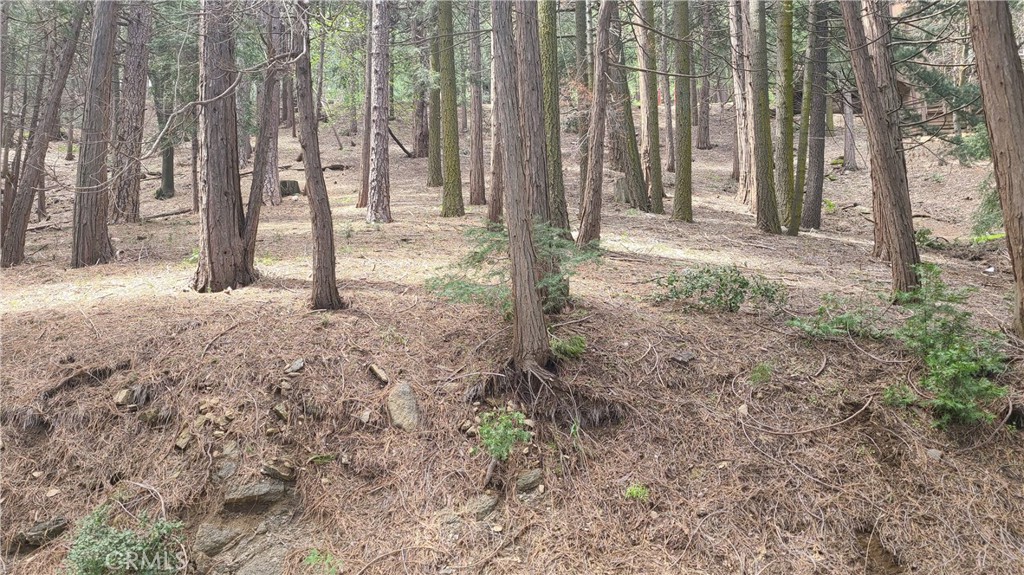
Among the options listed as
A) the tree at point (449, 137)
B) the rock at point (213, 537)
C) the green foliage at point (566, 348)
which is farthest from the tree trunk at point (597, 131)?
the rock at point (213, 537)

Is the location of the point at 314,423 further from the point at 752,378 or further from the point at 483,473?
the point at 752,378

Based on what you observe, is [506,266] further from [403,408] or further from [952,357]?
[952,357]

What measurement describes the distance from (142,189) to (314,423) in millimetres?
19341

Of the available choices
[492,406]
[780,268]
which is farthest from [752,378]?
[780,268]

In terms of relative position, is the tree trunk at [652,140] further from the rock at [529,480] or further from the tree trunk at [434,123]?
the rock at [529,480]

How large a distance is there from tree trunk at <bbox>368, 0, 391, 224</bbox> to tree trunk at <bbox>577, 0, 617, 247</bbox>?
5004mm

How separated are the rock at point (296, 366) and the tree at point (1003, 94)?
6.49m

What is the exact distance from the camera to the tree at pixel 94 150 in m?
9.05

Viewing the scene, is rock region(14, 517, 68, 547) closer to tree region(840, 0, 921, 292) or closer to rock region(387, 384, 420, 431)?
rock region(387, 384, 420, 431)

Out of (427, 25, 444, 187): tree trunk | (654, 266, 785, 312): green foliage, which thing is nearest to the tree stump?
(427, 25, 444, 187): tree trunk

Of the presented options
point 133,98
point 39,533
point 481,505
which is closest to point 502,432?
point 481,505

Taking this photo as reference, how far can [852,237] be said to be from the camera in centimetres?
1422

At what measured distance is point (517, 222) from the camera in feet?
18.0

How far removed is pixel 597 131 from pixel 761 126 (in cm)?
596
